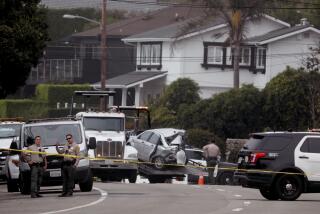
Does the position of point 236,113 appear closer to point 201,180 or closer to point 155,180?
point 201,180

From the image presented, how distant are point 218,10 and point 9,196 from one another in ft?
127

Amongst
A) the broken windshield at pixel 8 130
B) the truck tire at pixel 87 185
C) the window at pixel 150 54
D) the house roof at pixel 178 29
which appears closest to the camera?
the truck tire at pixel 87 185

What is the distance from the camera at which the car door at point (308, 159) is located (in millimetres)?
26469

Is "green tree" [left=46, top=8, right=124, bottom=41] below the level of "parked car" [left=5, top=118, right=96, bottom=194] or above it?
above

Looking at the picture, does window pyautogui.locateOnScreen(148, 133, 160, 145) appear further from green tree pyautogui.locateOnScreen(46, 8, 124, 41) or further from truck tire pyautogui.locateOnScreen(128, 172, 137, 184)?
green tree pyautogui.locateOnScreen(46, 8, 124, 41)

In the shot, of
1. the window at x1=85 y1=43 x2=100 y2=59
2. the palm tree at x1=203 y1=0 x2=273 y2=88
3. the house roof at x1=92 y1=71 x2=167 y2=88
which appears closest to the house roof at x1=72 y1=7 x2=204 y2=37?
the window at x1=85 y1=43 x2=100 y2=59

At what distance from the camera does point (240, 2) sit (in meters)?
65.1

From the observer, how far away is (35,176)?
90.7 feet

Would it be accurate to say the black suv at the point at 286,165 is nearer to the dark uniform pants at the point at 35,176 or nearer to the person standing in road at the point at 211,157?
the dark uniform pants at the point at 35,176

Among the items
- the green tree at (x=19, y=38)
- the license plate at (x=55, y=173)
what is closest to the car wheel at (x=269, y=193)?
the license plate at (x=55, y=173)

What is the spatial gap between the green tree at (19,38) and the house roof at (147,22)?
48.1 meters

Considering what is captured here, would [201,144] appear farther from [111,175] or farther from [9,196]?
[9,196]

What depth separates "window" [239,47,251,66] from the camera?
2913 inches

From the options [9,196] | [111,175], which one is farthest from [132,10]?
[9,196]
